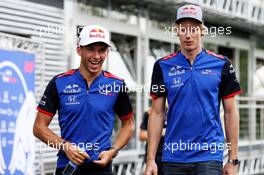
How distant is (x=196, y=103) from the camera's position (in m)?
5.03

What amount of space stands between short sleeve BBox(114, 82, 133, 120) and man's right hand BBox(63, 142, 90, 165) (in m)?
0.58

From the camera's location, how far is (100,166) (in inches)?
197

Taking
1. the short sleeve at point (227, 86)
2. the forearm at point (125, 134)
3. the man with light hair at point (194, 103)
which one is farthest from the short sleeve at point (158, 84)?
the short sleeve at point (227, 86)

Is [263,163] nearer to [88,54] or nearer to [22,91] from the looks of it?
[22,91]

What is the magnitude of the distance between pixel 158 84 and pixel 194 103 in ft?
1.36

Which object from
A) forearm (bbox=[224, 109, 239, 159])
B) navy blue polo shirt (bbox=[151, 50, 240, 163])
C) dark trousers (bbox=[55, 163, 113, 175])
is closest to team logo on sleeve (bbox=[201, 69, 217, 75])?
navy blue polo shirt (bbox=[151, 50, 240, 163])

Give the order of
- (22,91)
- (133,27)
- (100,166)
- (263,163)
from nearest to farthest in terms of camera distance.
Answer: (100,166) → (22,91) → (133,27) → (263,163)

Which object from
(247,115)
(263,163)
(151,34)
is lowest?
(263,163)

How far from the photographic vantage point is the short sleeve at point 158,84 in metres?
5.27

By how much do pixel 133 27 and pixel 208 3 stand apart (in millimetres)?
1761

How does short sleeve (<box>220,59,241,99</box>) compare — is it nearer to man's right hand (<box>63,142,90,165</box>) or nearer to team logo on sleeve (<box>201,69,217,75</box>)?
team logo on sleeve (<box>201,69,217,75</box>)

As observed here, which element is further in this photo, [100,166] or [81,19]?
[81,19]

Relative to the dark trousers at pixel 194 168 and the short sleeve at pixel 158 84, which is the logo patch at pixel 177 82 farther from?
the dark trousers at pixel 194 168

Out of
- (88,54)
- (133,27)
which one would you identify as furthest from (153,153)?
(133,27)
